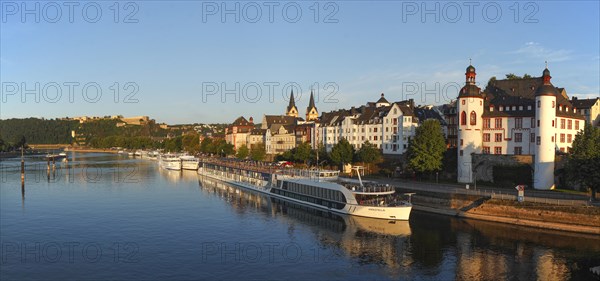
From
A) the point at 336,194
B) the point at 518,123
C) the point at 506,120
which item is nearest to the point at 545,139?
the point at 518,123

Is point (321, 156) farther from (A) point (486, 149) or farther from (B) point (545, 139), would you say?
(B) point (545, 139)

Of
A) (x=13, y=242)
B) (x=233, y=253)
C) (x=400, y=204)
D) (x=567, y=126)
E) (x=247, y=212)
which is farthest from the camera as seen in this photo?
(x=567, y=126)

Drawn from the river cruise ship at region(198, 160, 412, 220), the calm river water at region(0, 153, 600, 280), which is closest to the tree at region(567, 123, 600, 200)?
the calm river water at region(0, 153, 600, 280)

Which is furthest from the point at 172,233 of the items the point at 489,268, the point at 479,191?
the point at 479,191

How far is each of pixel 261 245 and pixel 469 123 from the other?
40.6m

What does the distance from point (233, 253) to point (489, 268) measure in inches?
793

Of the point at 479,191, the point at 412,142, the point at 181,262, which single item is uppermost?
the point at 412,142

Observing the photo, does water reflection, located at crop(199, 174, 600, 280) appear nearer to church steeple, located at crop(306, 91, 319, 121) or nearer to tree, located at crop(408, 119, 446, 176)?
tree, located at crop(408, 119, 446, 176)

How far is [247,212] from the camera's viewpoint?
62.9 m

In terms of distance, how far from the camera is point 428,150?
233 ft

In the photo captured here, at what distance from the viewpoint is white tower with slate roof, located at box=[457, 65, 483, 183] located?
70.9 metres

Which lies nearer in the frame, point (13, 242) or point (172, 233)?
point (13, 242)

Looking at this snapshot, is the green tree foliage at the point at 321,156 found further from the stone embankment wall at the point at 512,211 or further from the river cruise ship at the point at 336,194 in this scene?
the stone embankment wall at the point at 512,211

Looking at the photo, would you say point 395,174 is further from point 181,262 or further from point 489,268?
point 181,262
